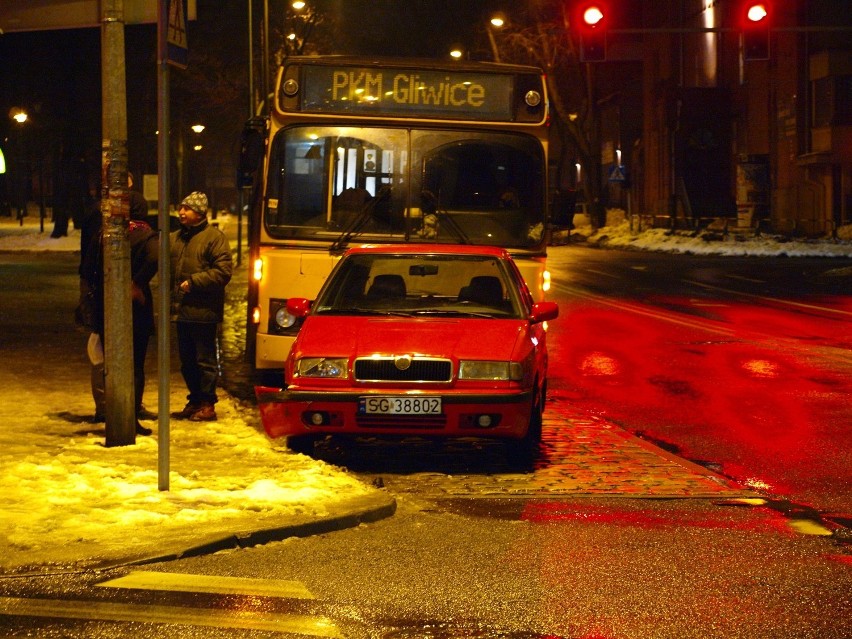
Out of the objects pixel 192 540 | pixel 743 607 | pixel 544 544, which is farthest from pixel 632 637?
pixel 192 540

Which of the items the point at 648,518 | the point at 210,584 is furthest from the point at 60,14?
the point at 648,518

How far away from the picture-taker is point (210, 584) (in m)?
6.28

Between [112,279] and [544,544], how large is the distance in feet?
11.9

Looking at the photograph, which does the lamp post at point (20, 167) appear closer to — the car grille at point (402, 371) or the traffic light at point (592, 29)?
the traffic light at point (592, 29)

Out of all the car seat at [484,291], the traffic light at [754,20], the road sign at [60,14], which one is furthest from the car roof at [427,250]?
the traffic light at [754,20]

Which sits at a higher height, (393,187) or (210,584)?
(393,187)

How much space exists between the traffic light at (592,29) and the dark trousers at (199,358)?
15903mm

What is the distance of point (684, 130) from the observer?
203ft

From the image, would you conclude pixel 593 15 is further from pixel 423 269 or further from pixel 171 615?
pixel 171 615

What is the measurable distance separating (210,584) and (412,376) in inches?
123

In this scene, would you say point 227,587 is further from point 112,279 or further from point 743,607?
point 112,279

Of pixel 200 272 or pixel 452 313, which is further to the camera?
pixel 200 272

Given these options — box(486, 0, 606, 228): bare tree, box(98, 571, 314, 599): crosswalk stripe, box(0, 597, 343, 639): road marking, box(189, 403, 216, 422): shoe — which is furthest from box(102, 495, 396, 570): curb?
box(486, 0, 606, 228): bare tree

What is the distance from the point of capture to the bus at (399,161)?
12.8 meters
